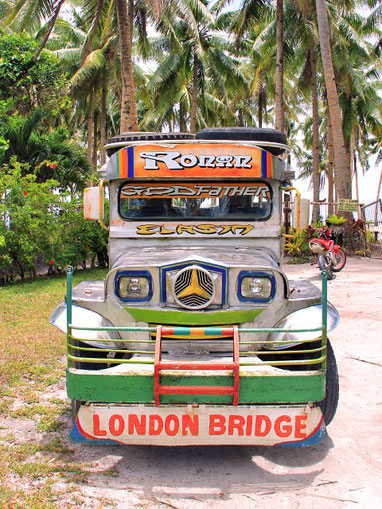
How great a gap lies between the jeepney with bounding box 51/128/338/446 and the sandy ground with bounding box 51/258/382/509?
30cm

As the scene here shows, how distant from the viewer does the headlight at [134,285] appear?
154 inches

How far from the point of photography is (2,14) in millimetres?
21172

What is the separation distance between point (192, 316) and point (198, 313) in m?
0.05

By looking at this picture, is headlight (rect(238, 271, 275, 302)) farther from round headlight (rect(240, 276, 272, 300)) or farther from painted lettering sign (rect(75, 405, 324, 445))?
painted lettering sign (rect(75, 405, 324, 445))

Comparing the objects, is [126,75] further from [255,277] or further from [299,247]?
[255,277]

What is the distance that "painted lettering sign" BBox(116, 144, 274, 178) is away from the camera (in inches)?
184

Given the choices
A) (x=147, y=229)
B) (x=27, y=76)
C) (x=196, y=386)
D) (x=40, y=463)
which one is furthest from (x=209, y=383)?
(x=27, y=76)

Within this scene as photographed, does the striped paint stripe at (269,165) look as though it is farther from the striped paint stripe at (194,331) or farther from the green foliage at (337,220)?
the green foliage at (337,220)

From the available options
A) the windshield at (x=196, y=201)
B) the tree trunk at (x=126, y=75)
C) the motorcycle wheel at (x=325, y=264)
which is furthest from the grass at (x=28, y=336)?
the motorcycle wheel at (x=325, y=264)

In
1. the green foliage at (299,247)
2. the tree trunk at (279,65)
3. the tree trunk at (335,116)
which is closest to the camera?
the tree trunk at (335,116)

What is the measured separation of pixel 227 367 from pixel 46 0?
50.3 ft

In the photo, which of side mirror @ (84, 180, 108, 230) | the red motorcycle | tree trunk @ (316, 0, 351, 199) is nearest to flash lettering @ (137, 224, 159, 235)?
side mirror @ (84, 180, 108, 230)

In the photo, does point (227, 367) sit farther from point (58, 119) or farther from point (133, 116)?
point (58, 119)

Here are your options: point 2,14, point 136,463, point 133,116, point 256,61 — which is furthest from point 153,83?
point 136,463
